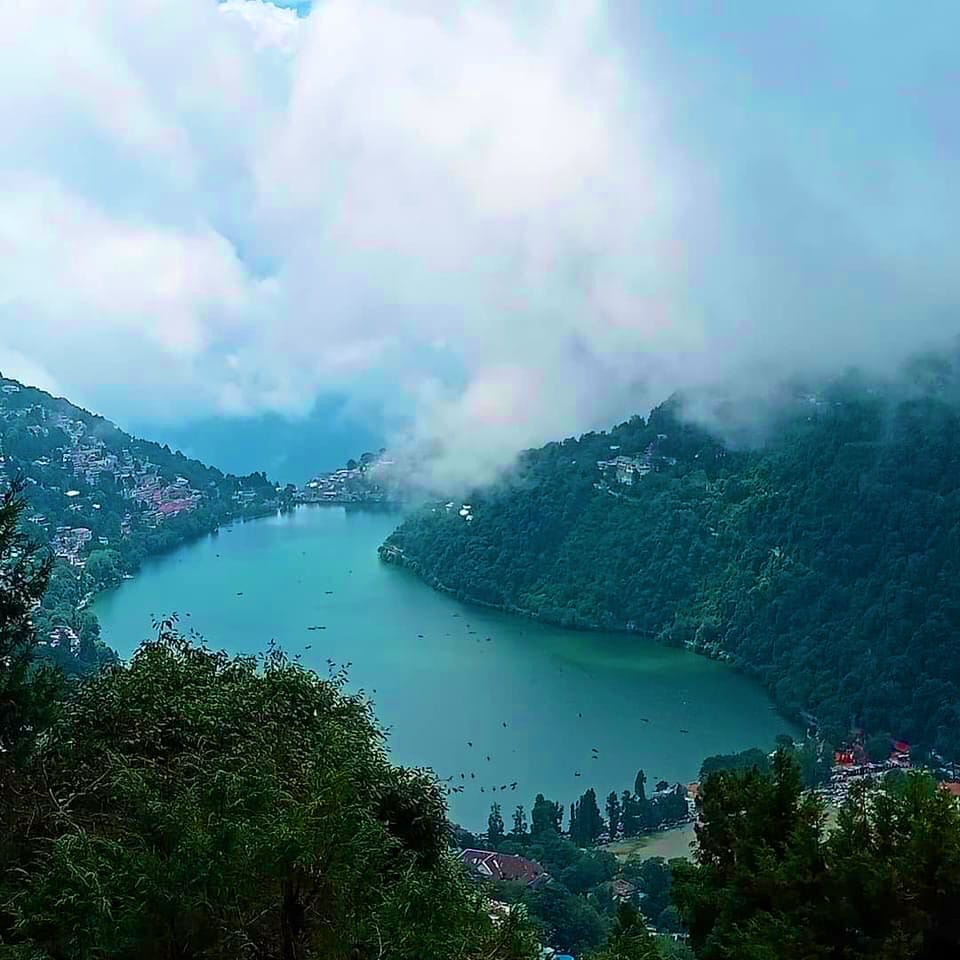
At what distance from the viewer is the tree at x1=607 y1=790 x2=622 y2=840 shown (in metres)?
12.8

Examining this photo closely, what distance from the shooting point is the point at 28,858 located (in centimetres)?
266

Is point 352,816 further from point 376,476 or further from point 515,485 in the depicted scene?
point 376,476

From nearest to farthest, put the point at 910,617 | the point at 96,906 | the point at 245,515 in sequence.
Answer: the point at 96,906
the point at 910,617
the point at 245,515

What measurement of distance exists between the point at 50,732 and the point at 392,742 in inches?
488

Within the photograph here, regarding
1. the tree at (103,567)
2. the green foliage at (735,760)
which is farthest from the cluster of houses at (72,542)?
the green foliage at (735,760)

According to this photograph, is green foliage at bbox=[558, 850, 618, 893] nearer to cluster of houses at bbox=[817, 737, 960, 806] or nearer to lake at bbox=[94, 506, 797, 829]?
lake at bbox=[94, 506, 797, 829]

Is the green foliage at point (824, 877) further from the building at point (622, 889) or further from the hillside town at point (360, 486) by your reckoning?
the hillside town at point (360, 486)

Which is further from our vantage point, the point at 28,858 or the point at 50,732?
the point at 50,732

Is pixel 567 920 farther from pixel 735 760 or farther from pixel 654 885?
pixel 735 760

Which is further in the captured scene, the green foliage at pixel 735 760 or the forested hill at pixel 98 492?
the forested hill at pixel 98 492

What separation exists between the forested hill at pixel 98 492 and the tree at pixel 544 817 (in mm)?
12658

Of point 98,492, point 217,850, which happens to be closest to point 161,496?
point 98,492

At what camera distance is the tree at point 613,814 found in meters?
12.8

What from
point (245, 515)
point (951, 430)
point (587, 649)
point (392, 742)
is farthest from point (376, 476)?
point (392, 742)
